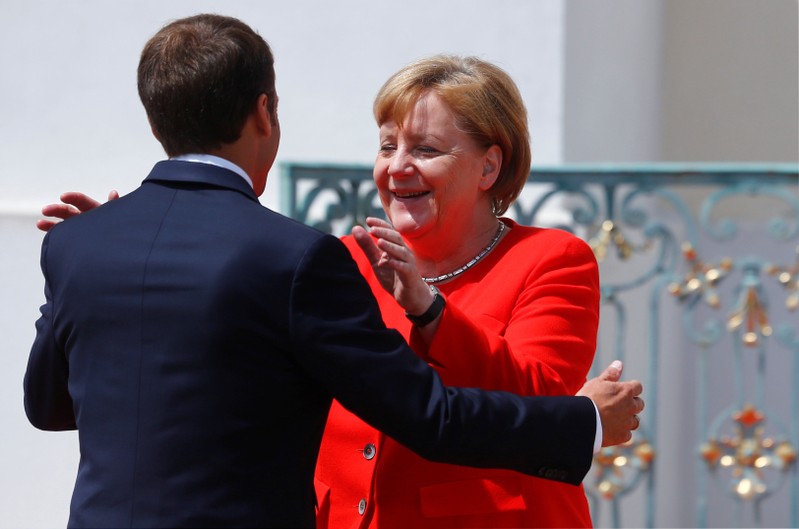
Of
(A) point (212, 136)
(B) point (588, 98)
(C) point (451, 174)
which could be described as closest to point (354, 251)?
(C) point (451, 174)

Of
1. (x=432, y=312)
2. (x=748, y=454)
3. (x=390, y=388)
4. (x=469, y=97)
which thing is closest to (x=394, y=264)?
(x=432, y=312)

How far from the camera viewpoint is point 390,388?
2.05 m

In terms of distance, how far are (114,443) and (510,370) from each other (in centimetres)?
78

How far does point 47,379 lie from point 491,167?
3.64 ft

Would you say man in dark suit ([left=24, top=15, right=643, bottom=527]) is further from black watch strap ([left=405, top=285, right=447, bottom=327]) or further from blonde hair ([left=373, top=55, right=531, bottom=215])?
blonde hair ([left=373, top=55, right=531, bottom=215])

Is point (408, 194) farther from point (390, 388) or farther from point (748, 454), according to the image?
point (748, 454)

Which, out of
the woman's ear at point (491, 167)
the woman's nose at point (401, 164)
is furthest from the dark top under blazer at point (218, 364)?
the woman's ear at point (491, 167)

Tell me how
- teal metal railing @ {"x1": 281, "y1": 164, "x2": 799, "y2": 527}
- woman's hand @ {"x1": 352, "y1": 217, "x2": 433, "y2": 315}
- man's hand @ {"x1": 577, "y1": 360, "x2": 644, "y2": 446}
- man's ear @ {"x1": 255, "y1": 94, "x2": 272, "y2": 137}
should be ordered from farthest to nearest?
teal metal railing @ {"x1": 281, "y1": 164, "x2": 799, "y2": 527} → man's hand @ {"x1": 577, "y1": 360, "x2": 644, "y2": 446} → woman's hand @ {"x1": 352, "y1": 217, "x2": 433, "y2": 315} → man's ear @ {"x1": 255, "y1": 94, "x2": 272, "y2": 137}

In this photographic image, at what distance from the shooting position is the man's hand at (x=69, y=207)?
2334 mm

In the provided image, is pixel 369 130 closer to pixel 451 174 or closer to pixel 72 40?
pixel 72 40

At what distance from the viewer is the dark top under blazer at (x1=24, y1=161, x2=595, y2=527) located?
199cm

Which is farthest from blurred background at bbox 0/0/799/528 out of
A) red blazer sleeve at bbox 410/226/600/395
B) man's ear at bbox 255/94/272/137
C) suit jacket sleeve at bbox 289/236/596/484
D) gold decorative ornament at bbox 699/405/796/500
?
suit jacket sleeve at bbox 289/236/596/484

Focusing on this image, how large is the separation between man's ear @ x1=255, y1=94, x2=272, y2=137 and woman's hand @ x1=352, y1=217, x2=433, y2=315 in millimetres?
231

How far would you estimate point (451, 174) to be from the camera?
2762 mm
